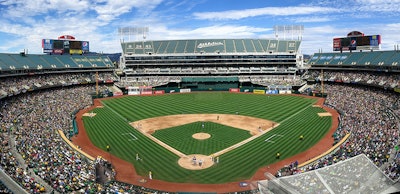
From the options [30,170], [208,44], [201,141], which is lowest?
[201,141]

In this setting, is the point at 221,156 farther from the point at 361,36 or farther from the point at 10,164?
the point at 361,36

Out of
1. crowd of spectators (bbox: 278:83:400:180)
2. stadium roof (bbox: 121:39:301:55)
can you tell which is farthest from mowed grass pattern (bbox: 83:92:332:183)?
stadium roof (bbox: 121:39:301:55)

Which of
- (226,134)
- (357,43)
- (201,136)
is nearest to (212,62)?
(357,43)

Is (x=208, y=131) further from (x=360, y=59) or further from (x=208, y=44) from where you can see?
(x=208, y=44)

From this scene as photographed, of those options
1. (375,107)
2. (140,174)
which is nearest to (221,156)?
(140,174)

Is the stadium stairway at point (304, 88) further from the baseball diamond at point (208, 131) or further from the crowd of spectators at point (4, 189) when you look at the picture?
the crowd of spectators at point (4, 189)
